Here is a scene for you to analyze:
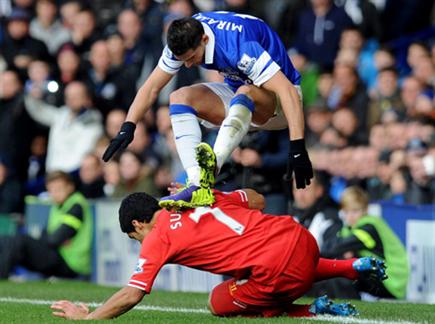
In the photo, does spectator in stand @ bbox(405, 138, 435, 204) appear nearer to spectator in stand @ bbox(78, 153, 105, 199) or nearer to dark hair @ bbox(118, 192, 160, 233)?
spectator in stand @ bbox(78, 153, 105, 199)

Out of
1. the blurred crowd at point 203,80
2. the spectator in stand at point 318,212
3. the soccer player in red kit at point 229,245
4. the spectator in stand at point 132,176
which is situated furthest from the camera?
the spectator in stand at point 132,176

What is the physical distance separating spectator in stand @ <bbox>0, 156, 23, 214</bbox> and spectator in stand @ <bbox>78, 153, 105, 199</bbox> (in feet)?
4.09

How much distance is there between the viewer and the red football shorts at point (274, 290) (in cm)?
837

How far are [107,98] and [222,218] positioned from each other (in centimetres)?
896

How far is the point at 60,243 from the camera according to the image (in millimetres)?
14227

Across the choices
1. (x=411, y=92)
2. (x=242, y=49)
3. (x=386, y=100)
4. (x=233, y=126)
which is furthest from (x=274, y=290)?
(x=386, y=100)

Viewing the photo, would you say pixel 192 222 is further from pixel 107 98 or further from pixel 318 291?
pixel 107 98

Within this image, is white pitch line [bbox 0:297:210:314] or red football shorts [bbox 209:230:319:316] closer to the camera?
red football shorts [bbox 209:230:319:316]

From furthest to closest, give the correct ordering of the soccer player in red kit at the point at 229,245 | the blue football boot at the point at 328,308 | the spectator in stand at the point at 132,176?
the spectator in stand at the point at 132,176 → the blue football boot at the point at 328,308 → the soccer player in red kit at the point at 229,245

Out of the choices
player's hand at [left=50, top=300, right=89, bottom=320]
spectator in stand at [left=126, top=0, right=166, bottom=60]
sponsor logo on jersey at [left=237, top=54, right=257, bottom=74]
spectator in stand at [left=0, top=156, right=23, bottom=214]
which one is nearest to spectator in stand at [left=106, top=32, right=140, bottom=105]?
spectator in stand at [left=126, top=0, right=166, bottom=60]

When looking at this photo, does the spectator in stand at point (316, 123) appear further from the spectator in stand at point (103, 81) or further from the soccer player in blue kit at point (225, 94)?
the soccer player in blue kit at point (225, 94)

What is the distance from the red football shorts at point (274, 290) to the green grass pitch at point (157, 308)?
14cm

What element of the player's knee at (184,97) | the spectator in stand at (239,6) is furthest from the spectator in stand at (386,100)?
the player's knee at (184,97)

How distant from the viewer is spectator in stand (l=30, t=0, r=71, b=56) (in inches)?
748
